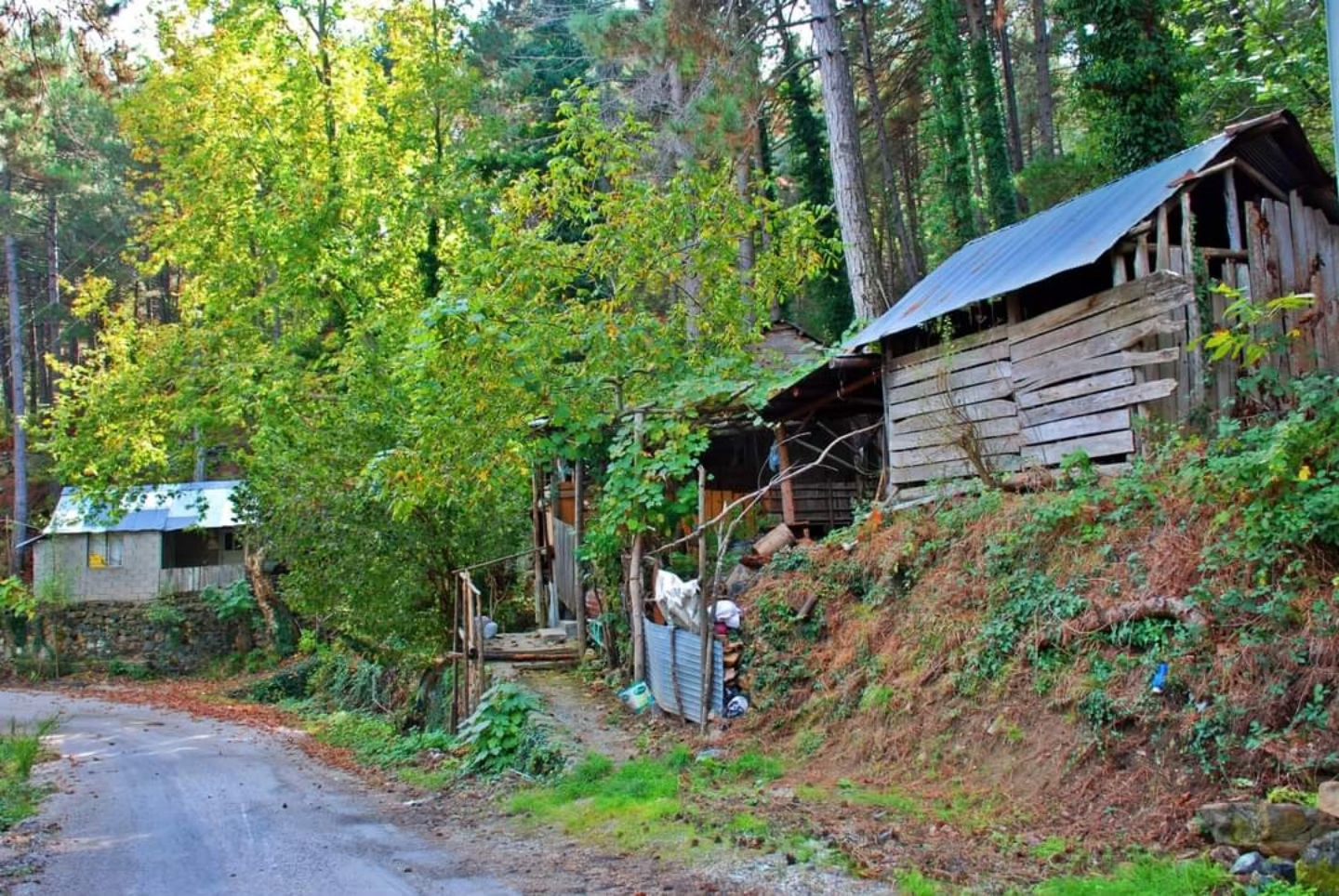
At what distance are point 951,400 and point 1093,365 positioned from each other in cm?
220

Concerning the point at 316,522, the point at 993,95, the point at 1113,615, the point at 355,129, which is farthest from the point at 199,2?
the point at 1113,615

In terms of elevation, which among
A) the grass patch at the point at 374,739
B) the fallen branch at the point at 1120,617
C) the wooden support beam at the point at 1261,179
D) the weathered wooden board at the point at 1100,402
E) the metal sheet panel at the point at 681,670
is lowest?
the grass patch at the point at 374,739

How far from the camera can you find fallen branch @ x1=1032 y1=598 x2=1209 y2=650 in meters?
8.35

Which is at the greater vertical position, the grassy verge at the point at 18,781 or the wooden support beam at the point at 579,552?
the wooden support beam at the point at 579,552

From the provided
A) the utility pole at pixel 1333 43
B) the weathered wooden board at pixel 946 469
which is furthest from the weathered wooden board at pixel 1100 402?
the utility pole at pixel 1333 43

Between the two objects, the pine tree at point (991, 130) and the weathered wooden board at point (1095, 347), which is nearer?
the weathered wooden board at point (1095, 347)

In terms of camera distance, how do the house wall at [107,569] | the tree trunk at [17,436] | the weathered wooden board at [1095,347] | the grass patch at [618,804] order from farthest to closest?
the tree trunk at [17,436]
the house wall at [107,569]
the weathered wooden board at [1095,347]
the grass patch at [618,804]

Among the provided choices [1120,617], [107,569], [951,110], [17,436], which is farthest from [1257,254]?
[17,436]

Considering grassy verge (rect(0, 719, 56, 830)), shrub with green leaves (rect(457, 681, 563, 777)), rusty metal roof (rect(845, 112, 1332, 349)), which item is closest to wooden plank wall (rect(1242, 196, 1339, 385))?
rusty metal roof (rect(845, 112, 1332, 349))

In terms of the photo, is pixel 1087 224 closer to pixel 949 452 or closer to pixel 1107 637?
pixel 949 452

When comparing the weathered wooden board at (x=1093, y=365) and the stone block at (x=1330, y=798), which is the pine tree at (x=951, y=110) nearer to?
the weathered wooden board at (x=1093, y=365)

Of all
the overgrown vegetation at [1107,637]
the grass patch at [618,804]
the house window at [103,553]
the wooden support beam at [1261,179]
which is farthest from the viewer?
the house window at [103,553]

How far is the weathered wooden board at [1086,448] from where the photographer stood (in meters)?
11.5

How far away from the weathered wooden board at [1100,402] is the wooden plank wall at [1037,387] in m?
0.01
